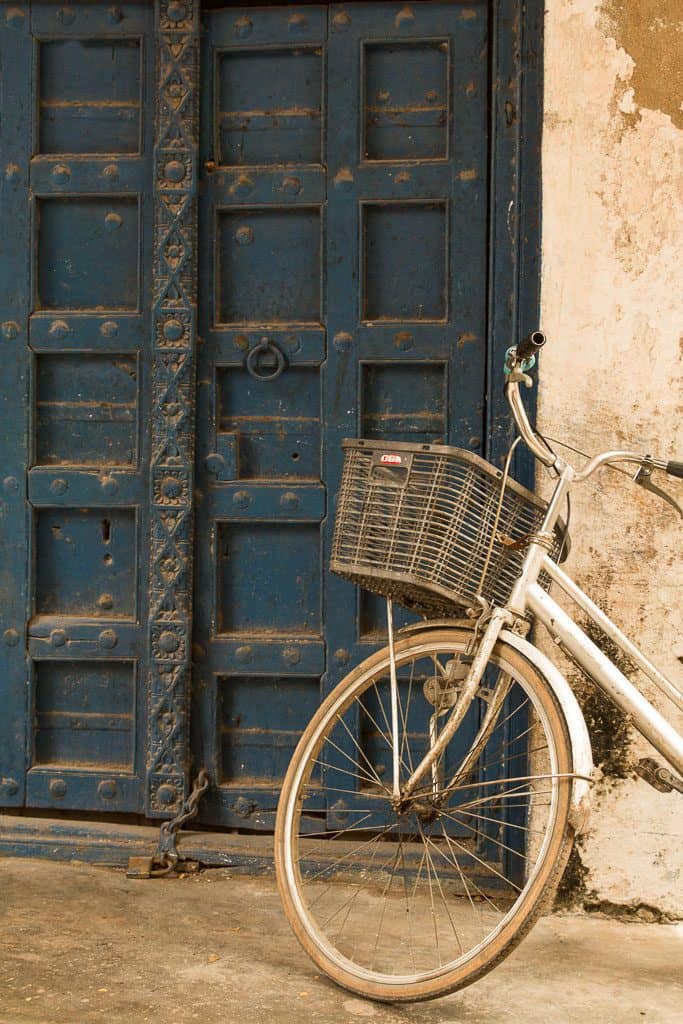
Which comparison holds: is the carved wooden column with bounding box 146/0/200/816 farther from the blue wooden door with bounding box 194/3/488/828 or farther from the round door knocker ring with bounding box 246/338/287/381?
the round door knocker ring with bounding box 246/338/287/381

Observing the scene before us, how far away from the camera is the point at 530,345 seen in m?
2.60

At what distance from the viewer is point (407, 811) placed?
2.69 meters

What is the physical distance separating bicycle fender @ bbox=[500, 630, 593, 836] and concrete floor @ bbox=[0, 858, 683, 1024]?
49 centimetres

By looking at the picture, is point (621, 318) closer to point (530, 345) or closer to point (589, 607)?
point (530, 345)

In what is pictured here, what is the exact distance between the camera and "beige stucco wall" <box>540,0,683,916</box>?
10.5 ft

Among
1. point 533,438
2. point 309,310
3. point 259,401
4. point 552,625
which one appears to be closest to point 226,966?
point 552,625

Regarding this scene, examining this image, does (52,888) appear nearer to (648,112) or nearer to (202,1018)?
(202,1018)

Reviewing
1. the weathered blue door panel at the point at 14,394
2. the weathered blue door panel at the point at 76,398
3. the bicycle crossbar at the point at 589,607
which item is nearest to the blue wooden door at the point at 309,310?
the weathered blue door panel at the point at 76,398

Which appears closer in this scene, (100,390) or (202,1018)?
(202,1018)

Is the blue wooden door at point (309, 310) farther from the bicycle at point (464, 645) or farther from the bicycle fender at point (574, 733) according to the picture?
the bicycle fender at point (574, 733)

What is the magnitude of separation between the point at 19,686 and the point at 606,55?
97.4 inches

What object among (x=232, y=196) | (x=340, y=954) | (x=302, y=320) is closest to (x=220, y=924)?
(x=340, y=954)

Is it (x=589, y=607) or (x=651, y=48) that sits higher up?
(x=651, y=48)

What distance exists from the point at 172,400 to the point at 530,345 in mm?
1289
